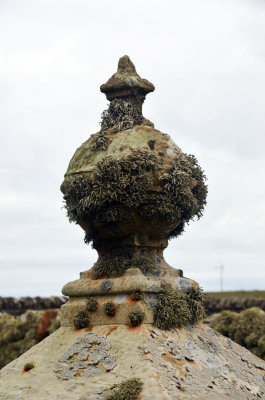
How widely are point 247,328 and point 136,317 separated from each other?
909cm

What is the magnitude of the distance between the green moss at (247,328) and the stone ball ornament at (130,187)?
24.2 feet

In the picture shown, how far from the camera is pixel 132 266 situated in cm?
892

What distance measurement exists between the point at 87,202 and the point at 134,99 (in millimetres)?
2020

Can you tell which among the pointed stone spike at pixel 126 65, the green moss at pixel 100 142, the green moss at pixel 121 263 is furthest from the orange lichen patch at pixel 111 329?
the pointed stone spike at pixel 126 65

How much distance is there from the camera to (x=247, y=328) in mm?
16672

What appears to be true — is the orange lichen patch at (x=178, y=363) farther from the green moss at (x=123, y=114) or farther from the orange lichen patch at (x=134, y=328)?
the green moss at (x=123, y=114)

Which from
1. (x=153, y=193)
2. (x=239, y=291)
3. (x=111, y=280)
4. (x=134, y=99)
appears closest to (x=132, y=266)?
(x=111, y=280)

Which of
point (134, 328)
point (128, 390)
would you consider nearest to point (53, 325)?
point (134, 328)

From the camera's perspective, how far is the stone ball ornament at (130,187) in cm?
880

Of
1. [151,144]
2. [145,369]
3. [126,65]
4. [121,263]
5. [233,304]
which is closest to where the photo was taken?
[145,369]

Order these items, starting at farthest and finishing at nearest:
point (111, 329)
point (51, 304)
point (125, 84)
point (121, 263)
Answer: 1. point (51, 304)
2. point (125, 84)
3. point (121, 263)
4. point (111, 329)

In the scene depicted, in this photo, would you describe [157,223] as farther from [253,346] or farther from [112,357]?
[253,346]

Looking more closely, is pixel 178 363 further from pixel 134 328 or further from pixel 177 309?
pixel 177 309

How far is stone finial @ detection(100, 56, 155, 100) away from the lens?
32.3 ft
